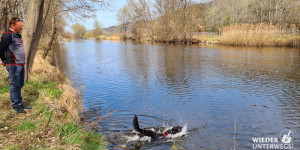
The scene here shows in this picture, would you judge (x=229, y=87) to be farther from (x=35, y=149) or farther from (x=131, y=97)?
(x=35, y=149)

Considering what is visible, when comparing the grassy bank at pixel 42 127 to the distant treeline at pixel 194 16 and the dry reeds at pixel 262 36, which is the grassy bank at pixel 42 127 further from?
the distant treeline at pixel 194 16

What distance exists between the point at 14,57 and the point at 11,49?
0.67ft

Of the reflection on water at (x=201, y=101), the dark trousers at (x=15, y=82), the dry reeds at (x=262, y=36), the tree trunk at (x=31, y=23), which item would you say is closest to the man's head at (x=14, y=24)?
the dark trousers at (x=15, y=82)

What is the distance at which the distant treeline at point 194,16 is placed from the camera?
46.4 meters

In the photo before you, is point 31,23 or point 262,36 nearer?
point 31,23

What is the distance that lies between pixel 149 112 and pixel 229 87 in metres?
5.51

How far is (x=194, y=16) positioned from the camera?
161ft

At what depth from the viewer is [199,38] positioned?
1746 inches

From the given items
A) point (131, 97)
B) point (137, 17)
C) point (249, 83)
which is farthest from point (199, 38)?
point (131, 97)

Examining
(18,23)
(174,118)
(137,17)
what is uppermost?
(137,17)

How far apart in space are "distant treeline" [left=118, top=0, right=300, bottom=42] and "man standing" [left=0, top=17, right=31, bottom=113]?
131ft

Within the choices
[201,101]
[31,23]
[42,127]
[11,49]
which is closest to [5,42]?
[11,49]

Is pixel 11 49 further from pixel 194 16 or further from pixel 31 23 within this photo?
pixel 194 16

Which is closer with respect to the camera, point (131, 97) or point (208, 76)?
point (131, 97)
